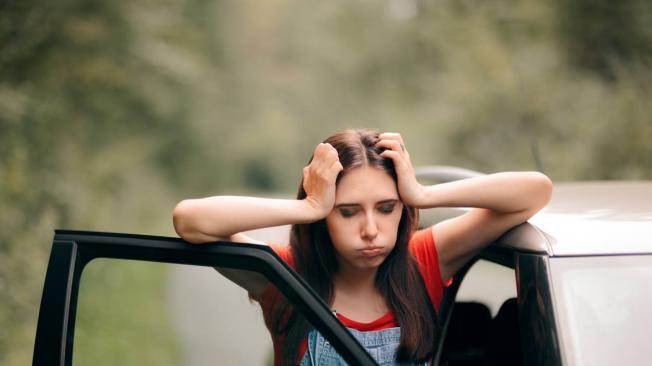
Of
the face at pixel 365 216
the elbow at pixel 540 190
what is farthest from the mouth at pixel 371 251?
the elbow at pixel 540 190

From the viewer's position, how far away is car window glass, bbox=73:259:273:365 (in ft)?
9.05

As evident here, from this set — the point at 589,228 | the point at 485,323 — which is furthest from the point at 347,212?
the point at 485,323

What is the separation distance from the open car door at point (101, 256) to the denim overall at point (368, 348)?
0.22 m

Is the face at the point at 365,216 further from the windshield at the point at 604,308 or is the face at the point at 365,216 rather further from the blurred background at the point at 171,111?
the blurred background at the point at 171,111

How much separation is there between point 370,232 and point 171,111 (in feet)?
59.8

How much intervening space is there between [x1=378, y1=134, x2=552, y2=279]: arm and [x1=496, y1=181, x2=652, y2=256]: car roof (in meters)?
0.05

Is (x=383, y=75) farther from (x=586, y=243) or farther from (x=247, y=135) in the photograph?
(x=586, y=243)

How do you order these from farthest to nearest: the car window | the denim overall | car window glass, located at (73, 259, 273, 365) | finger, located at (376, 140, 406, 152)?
the car window
car window glass, located at (73, 259, 273, 365)
finger, located at (376, 140, 406, 152)
the denim overall

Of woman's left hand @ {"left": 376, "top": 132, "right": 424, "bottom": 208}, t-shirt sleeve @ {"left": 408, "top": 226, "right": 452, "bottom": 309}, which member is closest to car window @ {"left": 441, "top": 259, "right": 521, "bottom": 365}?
t-shirt sleeve @ {"left": 408, "top": 226, "right": 452, "bottom": 309}

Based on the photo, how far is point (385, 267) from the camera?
2.79 metres

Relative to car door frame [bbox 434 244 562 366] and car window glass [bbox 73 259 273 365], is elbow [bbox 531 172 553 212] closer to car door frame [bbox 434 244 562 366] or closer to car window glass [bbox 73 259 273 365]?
car door frame [bbox 434 244 562 366]

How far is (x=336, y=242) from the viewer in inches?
101

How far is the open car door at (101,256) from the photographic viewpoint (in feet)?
7.45

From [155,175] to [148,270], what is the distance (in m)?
8.49
